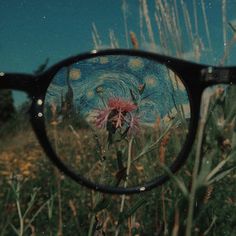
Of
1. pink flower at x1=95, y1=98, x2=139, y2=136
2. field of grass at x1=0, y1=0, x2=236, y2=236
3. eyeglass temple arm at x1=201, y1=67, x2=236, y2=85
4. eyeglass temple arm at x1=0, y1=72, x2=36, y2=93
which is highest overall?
eyeglass temple arm at x1=0, y1=72, x2=36, y2=93

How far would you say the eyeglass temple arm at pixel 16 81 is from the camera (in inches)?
35.3

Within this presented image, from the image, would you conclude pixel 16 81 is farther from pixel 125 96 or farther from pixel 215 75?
pixel 215 75

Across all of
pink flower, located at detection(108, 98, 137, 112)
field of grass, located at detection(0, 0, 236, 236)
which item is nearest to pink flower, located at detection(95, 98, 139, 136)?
pink flower, located at detection(108, 98, 137, 112)

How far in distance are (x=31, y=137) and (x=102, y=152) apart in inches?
113

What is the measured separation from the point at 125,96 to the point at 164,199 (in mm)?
410

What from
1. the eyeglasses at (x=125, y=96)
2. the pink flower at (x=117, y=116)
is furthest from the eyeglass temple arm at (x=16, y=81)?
the pink flower at (x=117, y=116)

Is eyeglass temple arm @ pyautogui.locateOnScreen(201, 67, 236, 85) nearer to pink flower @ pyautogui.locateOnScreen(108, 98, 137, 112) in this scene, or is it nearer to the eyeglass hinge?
the eyeglass hinge

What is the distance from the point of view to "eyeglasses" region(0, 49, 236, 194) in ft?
2.89

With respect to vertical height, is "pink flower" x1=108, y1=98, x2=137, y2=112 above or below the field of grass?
above

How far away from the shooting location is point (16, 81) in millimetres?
917

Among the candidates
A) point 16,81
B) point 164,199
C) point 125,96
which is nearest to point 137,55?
point 125,96

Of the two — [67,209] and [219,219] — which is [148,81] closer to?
[219,219]

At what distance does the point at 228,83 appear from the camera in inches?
36.9

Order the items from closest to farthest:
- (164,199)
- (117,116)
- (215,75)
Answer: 1. (117,116)
2. (215,75)
3. (164,199)
